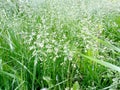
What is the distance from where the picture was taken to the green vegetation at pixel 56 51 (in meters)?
1.56

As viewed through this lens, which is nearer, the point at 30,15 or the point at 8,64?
the point at 8,64

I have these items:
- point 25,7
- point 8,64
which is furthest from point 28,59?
point 25,7

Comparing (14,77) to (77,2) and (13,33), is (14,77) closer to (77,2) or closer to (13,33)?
(13,33)

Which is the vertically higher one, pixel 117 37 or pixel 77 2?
pixel 77 2

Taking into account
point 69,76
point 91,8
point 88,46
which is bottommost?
point 69,76

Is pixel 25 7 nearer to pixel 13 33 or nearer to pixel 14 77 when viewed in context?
pixel 13 33

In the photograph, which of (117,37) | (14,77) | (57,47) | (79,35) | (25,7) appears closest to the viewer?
(14,77)

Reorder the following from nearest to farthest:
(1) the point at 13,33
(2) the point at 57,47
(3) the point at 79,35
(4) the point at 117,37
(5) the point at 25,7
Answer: (2) the point at 57,47, (3) the point at 79,35, (1) the point at 13,33, (5) the point at 25,7, (4) the point at 117,37

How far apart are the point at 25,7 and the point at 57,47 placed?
614mm

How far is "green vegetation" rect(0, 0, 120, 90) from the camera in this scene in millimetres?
1560

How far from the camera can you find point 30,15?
206cm

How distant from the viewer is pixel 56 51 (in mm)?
1576

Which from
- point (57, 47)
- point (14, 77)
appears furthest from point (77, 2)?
point (14, 77)

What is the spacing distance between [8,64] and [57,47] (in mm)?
298
